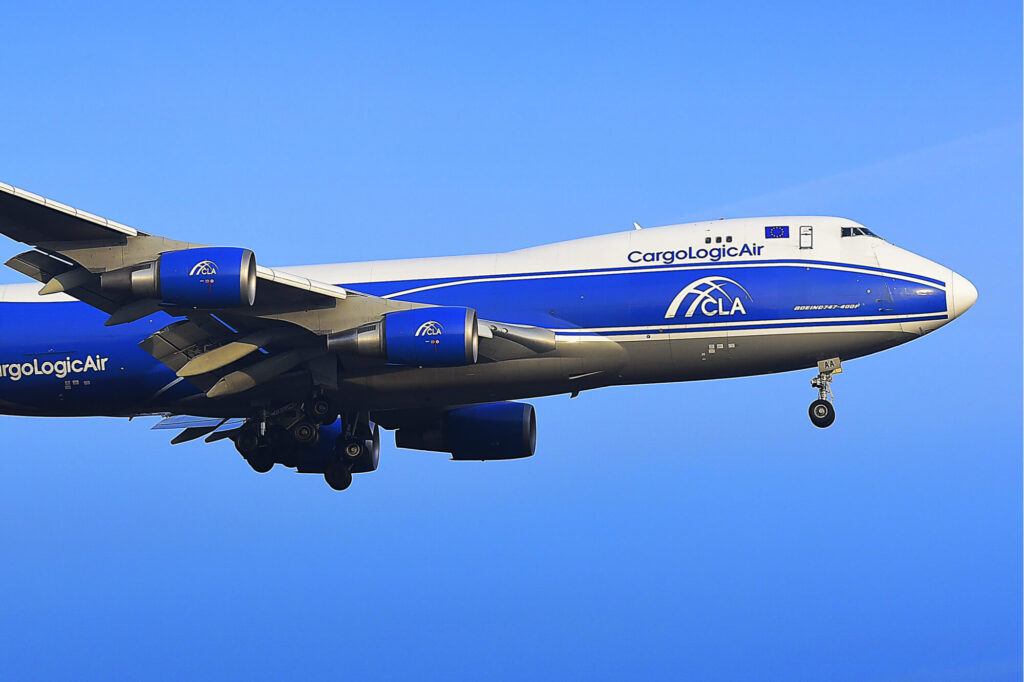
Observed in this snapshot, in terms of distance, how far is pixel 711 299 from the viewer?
39156 millimetres

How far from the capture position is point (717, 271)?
39500 mm

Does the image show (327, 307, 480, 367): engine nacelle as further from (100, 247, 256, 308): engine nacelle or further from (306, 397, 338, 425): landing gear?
(306, 397, 338, 425): landing gear

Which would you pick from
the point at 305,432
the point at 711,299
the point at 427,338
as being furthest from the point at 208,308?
the point at 711,299

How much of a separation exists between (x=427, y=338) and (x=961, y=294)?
14.1 metres

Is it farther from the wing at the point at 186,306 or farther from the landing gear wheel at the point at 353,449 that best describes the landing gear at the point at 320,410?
the landing gear wheel at the point at 353,449

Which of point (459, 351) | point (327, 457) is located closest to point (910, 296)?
point (459, 351)

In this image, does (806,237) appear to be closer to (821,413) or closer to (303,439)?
(821,413)

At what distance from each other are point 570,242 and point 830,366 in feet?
25.5

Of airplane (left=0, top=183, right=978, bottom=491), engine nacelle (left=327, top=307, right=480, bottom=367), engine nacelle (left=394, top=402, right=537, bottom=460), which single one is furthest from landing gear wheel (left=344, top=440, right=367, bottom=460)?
engine nacelle (left=327, top=307, right=480, bottom=367)

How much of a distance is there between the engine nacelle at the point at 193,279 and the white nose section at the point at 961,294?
59.4 feet

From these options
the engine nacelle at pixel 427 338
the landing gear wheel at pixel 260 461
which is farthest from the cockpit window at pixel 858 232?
the landing gear wheel at pixel 260 461

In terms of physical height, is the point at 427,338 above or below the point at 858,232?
below

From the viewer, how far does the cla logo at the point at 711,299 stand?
39.1 metres

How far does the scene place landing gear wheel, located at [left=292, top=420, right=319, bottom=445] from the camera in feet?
134
